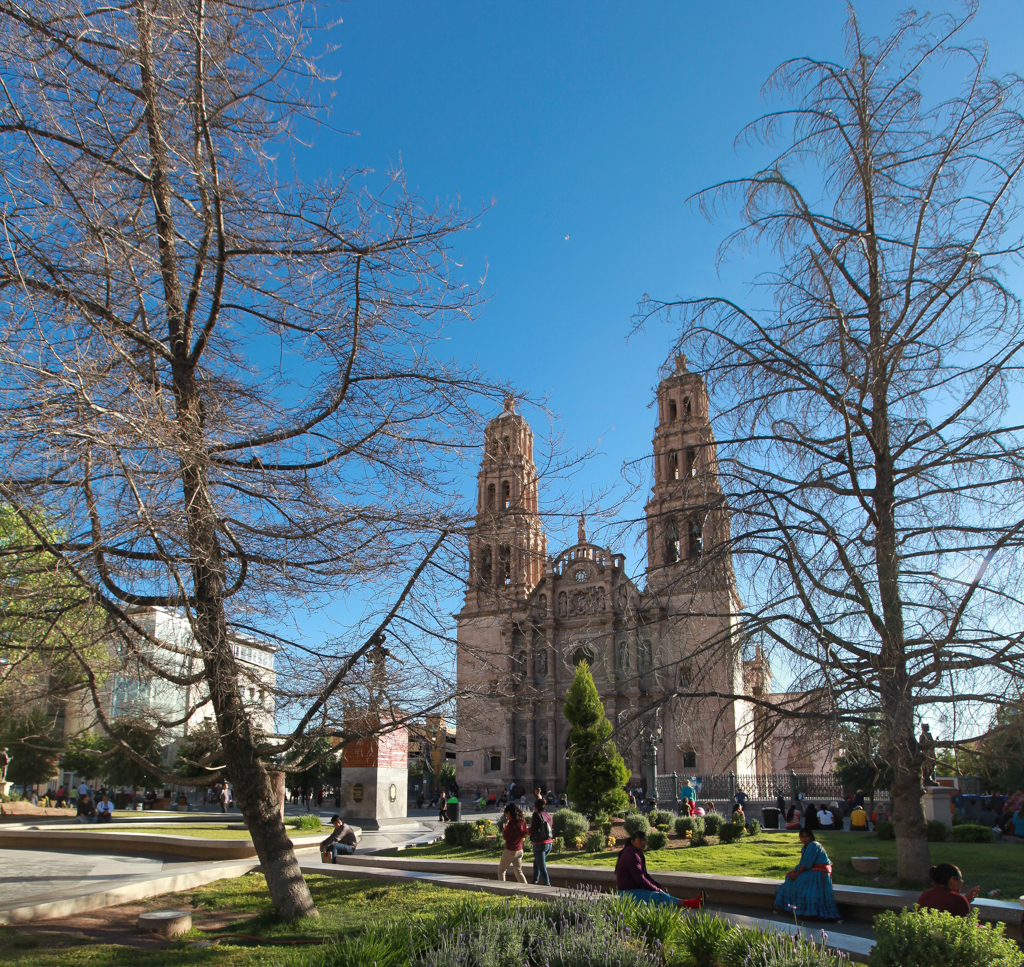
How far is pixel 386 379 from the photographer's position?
21.9 feet

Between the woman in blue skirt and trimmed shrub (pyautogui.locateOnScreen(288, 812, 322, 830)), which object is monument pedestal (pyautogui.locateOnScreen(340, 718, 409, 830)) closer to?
trimmed shrub (pyautogui.locateOnScreen(288, 812, 322, 830))

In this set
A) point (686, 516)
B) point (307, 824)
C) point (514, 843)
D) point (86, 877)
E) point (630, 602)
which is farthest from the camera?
point (307, 824)

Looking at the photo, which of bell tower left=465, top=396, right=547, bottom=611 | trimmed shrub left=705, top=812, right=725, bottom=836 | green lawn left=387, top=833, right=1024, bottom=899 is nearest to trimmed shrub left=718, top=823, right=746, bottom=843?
trimmed shrub left=705, top=812, right=725, bottom=836

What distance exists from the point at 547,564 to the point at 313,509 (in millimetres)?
2143

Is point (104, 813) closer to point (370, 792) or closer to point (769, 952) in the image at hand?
point (370, 792)

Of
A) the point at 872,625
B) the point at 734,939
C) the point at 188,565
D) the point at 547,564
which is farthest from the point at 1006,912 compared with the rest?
the point at 188,565

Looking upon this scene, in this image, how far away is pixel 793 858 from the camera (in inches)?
529

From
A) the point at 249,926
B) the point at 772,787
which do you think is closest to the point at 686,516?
the point at 249,926

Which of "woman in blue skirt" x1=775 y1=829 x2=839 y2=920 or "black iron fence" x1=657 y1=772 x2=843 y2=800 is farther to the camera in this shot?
"black iron fence" x1=657 y1=772 x2=843 y2=800

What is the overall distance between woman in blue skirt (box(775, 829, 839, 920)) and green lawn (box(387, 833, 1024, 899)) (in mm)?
2314

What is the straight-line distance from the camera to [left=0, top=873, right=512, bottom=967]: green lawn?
6.30 metres

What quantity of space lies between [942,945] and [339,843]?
1077 cm

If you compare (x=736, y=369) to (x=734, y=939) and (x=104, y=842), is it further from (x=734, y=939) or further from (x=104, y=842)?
(x=104, y=842)

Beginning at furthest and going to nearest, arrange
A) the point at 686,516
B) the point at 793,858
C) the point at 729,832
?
1. the point at 729,832
2. the point at 793,858
3. the point at 686,516
